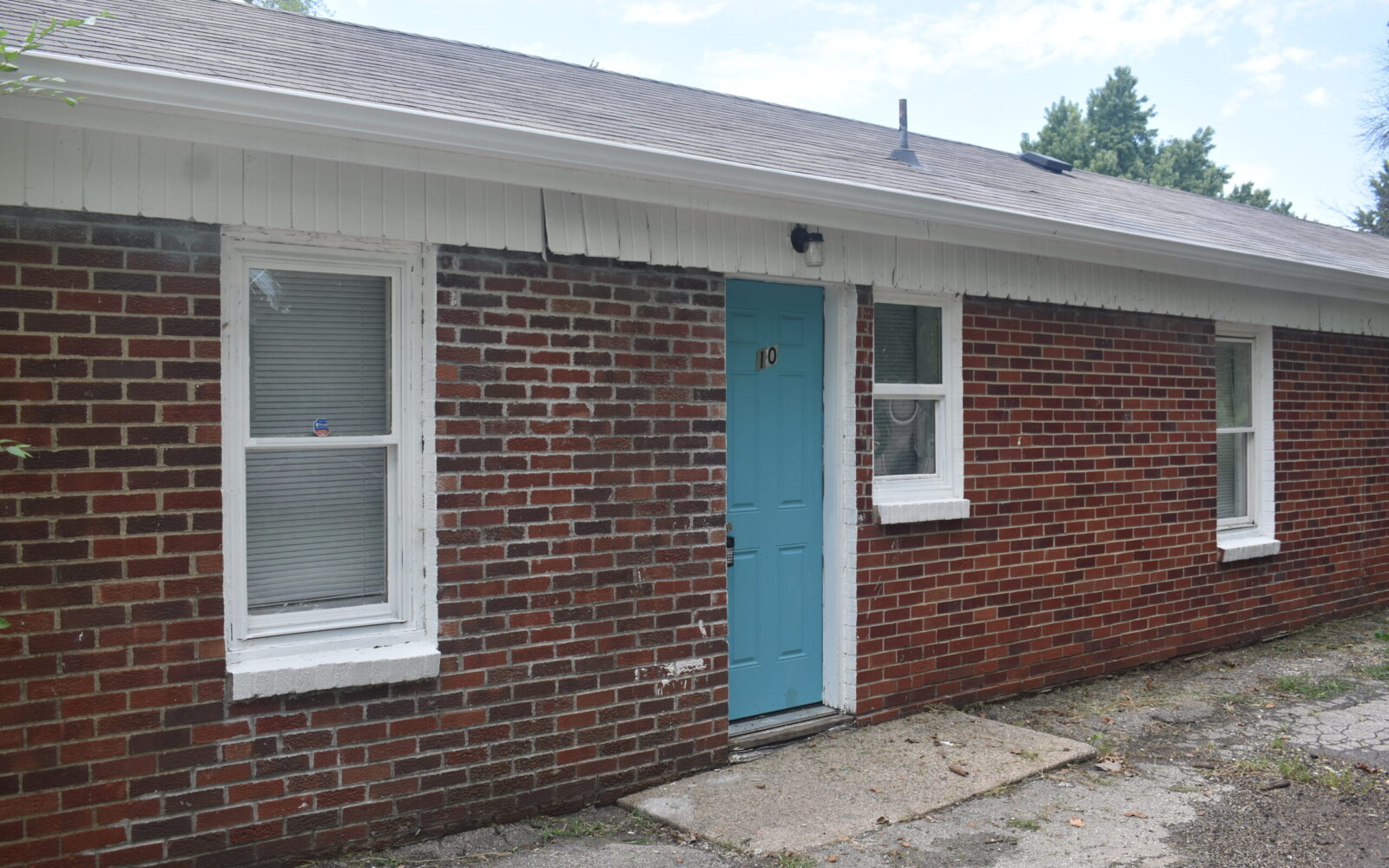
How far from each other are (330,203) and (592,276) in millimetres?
1172

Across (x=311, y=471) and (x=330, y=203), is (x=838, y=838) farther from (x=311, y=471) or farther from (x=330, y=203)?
(x=330, y=203)

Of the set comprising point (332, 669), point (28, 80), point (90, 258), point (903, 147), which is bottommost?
point (332, 669)

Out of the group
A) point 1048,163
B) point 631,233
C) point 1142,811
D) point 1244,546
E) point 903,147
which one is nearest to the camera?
point 1142,811

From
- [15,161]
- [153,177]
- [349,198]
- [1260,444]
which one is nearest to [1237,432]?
[1260,444]

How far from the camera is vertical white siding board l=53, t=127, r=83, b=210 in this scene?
3633 millimetres

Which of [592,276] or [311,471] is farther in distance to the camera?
[592,276]

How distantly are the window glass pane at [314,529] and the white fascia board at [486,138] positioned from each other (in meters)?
1.29

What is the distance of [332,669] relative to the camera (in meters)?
4.09

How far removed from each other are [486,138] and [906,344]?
2997 millimetres

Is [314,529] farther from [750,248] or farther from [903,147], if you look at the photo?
[903,147]

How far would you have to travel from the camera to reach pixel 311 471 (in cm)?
430

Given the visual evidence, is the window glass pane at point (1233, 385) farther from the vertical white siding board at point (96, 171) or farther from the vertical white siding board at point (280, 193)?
the vertical white siding board at point (96, 171)

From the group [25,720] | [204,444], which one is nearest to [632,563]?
[204,444]

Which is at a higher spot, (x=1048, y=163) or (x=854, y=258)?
(x=1048, y=163)
